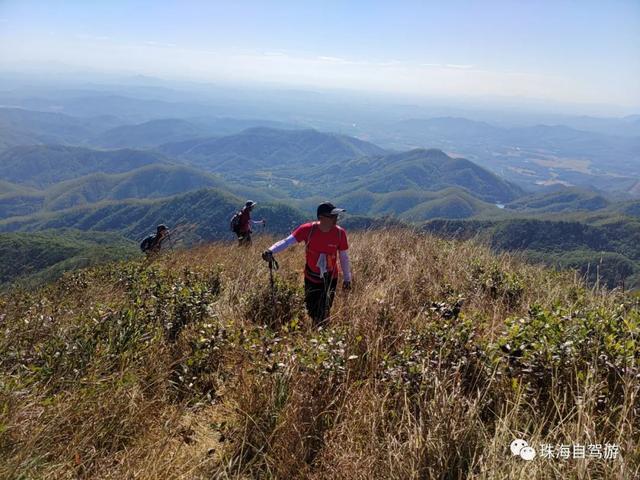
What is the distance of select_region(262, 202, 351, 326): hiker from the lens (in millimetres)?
5180

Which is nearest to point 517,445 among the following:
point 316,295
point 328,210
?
point 316,295

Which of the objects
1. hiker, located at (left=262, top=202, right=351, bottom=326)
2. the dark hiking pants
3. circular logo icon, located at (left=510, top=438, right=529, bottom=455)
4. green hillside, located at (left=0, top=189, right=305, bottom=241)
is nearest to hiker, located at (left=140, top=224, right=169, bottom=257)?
hiker, located at (left=262, top=202, right=351, bottom=326)

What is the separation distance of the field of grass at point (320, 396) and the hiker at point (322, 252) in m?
1.24

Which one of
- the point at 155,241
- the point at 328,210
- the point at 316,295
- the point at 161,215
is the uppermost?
the point at 328,210

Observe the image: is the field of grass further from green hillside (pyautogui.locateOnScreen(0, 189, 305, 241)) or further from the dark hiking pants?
green hillside (pyautogui.locateOnScreen(0, 189, 305, 241))

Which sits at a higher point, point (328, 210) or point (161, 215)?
point (328, 210)

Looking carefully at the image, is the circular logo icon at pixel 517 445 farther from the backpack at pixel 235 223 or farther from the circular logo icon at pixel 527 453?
the backpack at pixel 235 223

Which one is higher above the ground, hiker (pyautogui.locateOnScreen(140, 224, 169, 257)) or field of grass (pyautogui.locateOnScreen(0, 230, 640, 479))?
field of grass (pyautogui.locateOnScreen(0, 230, 640, 479))

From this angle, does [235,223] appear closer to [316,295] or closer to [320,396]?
[316,295]

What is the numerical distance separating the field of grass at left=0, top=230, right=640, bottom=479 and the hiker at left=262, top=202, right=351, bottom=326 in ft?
4.08

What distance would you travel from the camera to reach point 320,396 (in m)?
2.69

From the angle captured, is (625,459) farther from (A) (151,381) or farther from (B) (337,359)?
(A) (151,381)

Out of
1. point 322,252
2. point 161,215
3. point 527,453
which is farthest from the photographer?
point 161,215

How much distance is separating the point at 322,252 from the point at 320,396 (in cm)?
278
